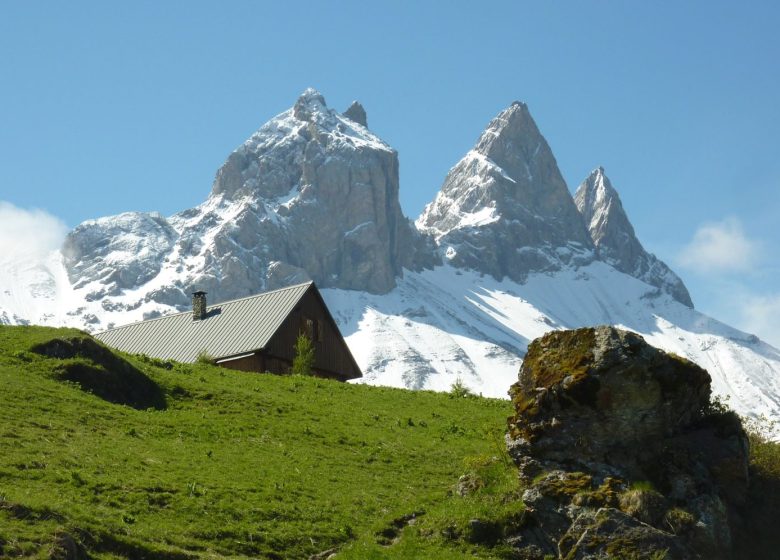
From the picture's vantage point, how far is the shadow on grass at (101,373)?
36906 mm

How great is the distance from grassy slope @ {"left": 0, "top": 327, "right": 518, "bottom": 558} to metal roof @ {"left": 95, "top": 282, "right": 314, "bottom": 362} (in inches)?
825

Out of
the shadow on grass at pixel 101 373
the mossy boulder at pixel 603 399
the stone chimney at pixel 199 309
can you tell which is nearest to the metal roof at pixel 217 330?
the stone chimney at pixel 199 309

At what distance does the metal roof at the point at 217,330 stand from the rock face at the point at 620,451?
3495 cm

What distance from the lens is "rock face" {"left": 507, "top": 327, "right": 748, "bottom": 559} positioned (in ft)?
85.3

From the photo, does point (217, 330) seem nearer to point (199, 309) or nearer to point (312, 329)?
point (199, 309)

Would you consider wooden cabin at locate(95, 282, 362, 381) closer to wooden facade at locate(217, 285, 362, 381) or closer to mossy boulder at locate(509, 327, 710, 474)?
wooden facade at locate(217, 285, 362, 381)

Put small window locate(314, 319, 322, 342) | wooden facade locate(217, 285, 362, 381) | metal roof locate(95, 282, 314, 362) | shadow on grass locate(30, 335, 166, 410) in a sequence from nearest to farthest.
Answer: shadow on grass locate(30, 335, 166, 410) < wooden facade locate(217, 285, 362, 381) < metal roof locate(95, 282, 314, 362) < small window locate(314, 319, 322, 342)

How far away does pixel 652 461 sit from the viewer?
27.9 m

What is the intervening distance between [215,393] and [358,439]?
6898 millimetres

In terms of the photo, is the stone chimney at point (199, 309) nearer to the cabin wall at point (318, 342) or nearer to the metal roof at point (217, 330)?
the metal roof at point (217, 330)

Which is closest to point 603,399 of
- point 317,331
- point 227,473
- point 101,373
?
point 227,473

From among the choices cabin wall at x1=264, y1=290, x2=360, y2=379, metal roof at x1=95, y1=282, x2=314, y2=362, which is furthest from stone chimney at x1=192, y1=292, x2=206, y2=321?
cabin wall at x1=264, y1=290, x2=360, y2=379

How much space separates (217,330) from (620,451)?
4136 cm

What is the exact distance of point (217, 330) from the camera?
65.6 metres
